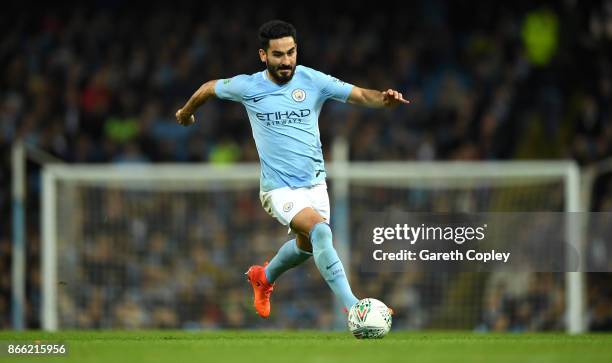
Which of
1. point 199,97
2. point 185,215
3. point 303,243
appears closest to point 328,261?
point 303,243

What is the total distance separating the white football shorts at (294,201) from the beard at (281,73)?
2.58 ft

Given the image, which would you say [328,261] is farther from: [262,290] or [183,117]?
[183,117]

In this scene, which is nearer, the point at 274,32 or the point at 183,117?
the point at 274,32

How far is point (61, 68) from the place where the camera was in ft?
64.7

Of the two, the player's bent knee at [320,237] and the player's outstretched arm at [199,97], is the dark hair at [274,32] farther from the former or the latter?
the player's bent knee at [320,237]

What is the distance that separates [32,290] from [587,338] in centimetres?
778

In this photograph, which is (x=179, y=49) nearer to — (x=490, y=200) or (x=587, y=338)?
(x=490, y=200)

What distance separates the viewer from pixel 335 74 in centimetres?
1945

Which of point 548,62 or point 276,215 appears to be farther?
point 548,62

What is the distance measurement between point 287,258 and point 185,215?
4.87 metres

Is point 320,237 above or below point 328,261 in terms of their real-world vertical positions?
above

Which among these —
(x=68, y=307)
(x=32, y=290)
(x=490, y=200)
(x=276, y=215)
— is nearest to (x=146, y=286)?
(x=68, y=307)

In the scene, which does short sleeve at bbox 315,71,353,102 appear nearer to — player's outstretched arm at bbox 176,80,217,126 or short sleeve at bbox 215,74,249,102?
short sleeve at bbox 215,74,249,102

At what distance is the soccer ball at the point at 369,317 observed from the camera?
30.2 feet
